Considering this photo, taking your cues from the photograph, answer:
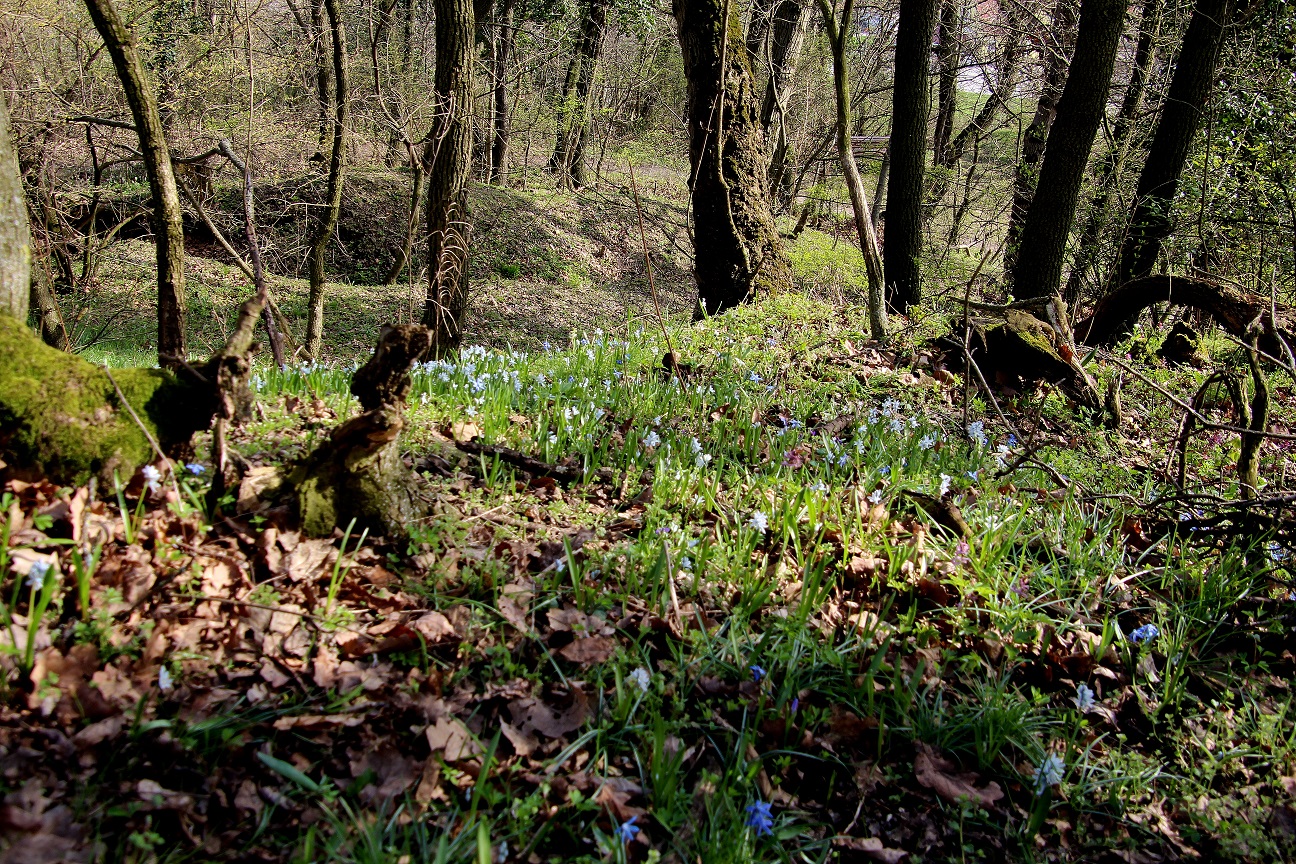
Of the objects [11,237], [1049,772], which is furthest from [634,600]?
[11,237]

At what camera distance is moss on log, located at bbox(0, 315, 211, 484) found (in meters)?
2.25

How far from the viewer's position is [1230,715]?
249 centimetres

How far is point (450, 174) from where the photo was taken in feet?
24.2

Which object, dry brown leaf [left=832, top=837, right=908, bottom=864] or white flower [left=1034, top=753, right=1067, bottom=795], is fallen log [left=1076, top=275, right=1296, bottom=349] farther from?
dry brown leaf [left=832, top=837, right=908, bottom=864]

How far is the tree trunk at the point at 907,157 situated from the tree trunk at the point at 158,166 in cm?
656

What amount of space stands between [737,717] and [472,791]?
82 cm

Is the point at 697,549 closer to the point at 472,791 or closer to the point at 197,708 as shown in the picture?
the point at 472,791

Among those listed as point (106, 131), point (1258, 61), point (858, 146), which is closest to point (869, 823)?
point (1258, 61)

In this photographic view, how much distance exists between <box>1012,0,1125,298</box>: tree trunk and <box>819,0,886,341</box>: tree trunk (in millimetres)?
2572

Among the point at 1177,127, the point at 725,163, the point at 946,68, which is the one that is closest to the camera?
the point at 725,163

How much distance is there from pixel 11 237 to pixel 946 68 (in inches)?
712

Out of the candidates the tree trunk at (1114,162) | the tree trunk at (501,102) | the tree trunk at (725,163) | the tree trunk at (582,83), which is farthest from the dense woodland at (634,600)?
the tree trunk at (582,83)

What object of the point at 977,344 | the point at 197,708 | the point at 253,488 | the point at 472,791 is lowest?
the point at 472,791

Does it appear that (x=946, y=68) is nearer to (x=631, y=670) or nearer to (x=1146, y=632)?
(x=1146, y=632)
